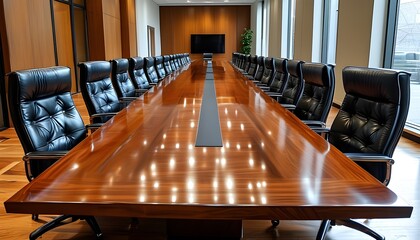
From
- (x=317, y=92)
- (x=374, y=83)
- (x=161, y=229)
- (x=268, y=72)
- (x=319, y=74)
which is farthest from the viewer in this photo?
(x=268, y=72)

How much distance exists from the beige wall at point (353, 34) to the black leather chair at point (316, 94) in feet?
9.46

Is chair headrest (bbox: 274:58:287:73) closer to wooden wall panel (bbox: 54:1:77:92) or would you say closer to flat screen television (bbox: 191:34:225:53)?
wooden wall panel (bbox: 54:1:77:92)

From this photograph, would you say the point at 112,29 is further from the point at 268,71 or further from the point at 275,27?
the point at 268,71

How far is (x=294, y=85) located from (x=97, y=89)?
191cm

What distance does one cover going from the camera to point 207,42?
17.2 metres

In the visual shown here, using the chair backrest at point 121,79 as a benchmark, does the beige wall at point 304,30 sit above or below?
above

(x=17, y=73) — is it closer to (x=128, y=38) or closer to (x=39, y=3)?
(x=39, y=3)

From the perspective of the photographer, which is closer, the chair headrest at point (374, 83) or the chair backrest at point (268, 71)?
the chair headrest at point (374, 83)

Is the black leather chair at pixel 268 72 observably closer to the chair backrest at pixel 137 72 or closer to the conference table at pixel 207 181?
the chair backrest at pixel 137 72

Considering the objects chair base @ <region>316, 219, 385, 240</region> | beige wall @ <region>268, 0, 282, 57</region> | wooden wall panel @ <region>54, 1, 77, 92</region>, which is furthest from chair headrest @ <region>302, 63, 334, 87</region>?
beige wall @ <region>268, 0, 282, 57</region>

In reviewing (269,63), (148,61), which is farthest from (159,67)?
(269,63)

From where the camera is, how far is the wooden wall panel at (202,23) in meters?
16.9

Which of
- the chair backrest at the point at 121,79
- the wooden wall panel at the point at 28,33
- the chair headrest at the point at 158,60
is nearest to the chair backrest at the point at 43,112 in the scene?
the chair backrest at the point at 121,79

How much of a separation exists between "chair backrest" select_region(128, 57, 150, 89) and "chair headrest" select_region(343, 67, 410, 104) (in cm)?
299
